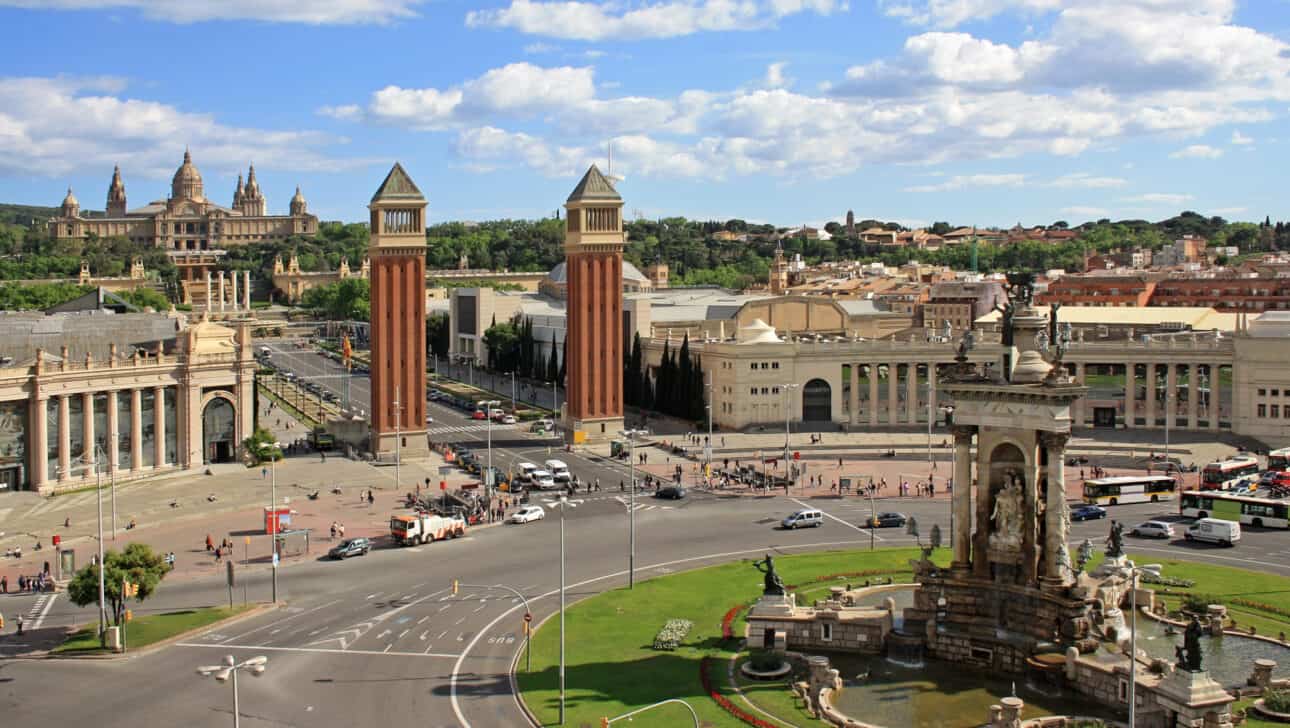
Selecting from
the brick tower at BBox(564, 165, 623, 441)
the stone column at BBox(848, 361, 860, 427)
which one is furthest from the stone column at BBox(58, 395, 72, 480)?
the stone column at BBox(848, 361, 860, 427)

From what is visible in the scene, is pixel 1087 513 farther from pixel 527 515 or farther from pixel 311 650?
pixel 311 650

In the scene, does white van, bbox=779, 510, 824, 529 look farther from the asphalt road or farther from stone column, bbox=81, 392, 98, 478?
stone column, bbox=81, 392, 98, 478

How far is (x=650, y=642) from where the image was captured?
2002 inches

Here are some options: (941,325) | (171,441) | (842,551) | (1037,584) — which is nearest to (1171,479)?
(842,551)

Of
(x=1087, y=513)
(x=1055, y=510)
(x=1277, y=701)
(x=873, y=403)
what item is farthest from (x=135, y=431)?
(x=1277, y=701)

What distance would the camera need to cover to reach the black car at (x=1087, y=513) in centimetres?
7744

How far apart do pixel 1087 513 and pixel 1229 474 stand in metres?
17.6

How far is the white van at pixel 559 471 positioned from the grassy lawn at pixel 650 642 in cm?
2803

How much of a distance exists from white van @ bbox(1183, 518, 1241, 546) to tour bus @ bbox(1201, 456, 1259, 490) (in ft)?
54.1

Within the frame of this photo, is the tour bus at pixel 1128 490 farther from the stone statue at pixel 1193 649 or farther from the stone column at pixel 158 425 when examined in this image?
the stone column at pixel 158 425

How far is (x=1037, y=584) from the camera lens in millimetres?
47781

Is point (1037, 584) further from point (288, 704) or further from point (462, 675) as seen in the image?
point (288, 704)

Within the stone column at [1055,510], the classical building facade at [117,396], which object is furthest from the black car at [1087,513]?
the classical building facade at [117,396]

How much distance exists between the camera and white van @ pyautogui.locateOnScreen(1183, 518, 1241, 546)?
228 ft
